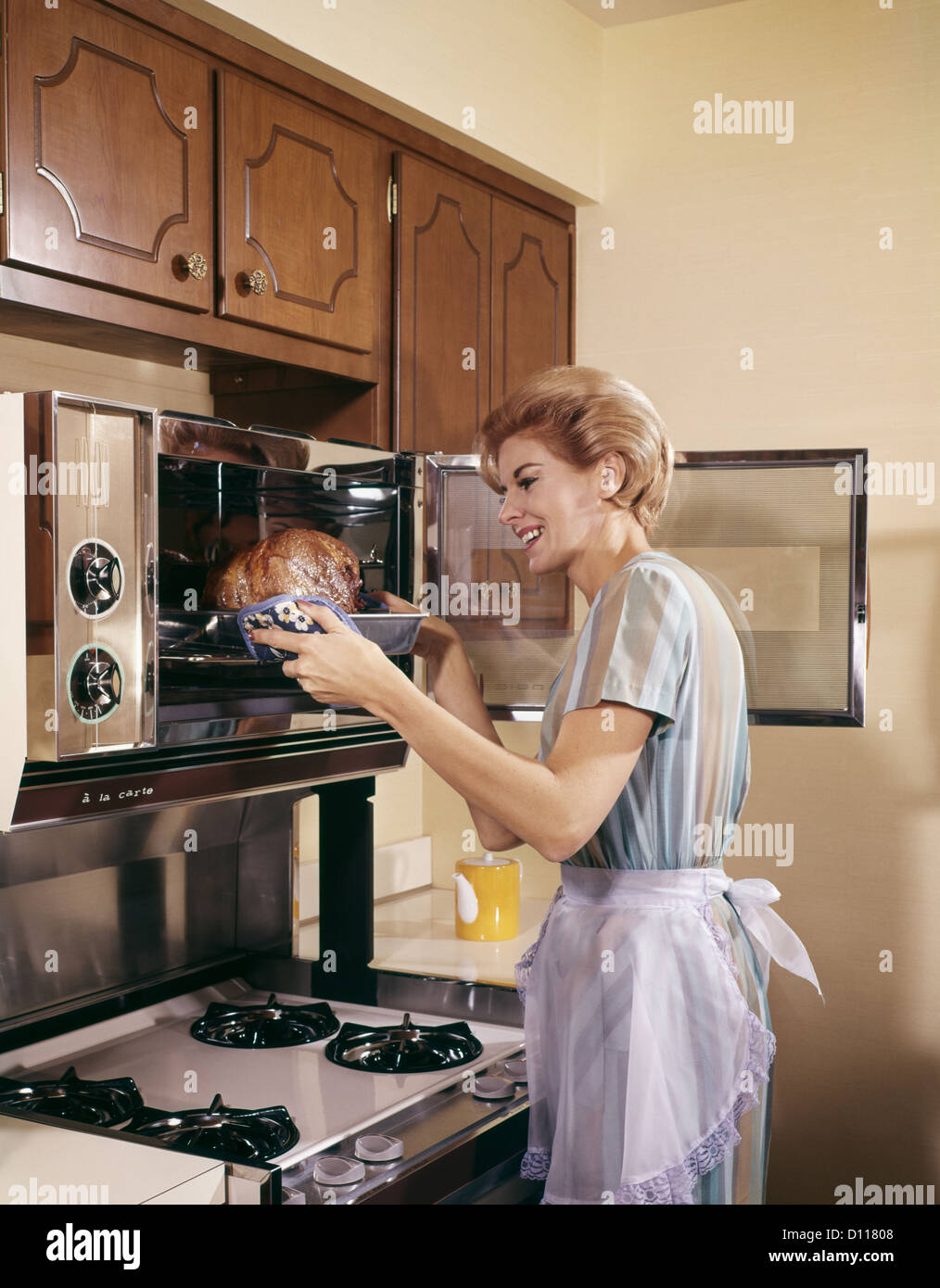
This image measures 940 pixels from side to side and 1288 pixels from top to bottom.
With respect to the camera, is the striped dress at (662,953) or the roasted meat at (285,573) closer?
the striped dress at (662,953)

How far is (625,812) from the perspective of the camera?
1.21m

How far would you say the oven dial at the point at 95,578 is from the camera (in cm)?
114

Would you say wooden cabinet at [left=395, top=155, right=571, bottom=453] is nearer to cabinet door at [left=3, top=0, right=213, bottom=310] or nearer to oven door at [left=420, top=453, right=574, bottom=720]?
oven door at [left=420, top=453, right=574, bottom=720]

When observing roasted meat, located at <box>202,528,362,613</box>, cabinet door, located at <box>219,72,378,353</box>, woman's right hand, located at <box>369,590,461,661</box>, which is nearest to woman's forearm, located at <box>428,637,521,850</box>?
woman's right hand, located at <box>369,590,461,661</box>

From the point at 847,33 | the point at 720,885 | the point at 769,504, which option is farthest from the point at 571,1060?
the point at 847,33

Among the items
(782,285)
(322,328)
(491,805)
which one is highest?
(782,285)

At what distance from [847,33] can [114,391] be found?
145 centimetres

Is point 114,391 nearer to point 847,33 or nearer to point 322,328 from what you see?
point 322,328

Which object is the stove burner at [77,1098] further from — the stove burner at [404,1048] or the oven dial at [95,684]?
the oven dial at [95,684]

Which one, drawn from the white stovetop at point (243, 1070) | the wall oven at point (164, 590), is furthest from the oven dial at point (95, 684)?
the white stovetop at point (243, 1070)

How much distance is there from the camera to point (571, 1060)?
1240 mm

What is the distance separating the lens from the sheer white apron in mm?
1183

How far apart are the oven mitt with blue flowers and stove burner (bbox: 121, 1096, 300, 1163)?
0.49m

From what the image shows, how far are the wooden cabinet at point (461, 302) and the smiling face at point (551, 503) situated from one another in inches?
23.1
